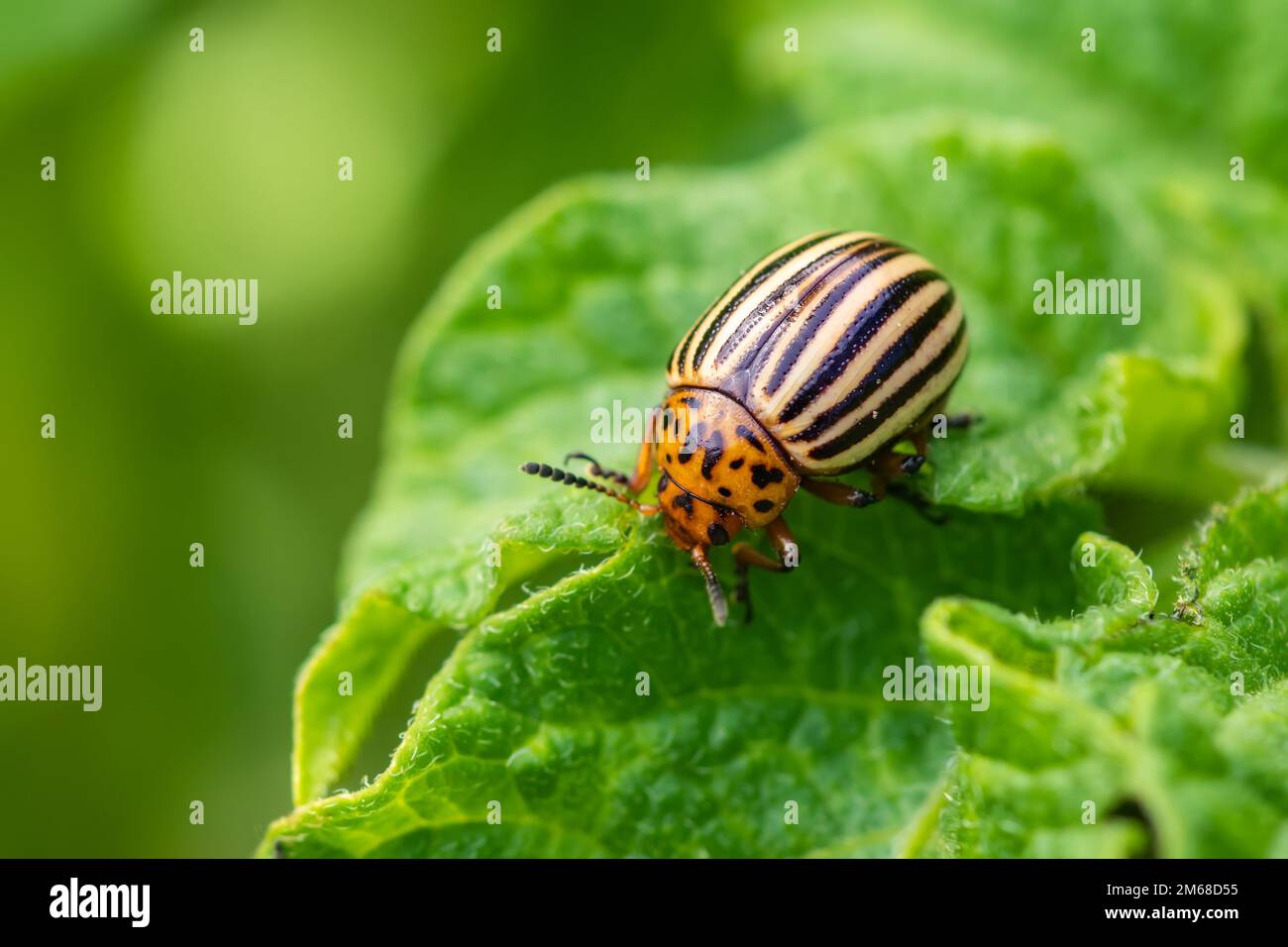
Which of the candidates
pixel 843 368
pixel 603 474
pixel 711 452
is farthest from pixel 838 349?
pixel 603 474

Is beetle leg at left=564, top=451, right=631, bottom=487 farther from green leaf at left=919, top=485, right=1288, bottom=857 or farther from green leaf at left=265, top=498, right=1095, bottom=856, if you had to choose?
green leaf at left=919, top=485, right=1288, bottom=857

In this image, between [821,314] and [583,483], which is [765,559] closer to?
[583,483]

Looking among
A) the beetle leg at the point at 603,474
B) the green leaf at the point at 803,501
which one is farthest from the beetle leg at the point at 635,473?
the green leaf at the point at 803,501

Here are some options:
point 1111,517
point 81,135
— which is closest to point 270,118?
point 81,135

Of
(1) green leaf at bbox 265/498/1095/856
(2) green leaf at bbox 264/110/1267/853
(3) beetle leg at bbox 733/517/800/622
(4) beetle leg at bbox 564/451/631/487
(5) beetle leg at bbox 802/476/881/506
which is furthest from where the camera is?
(4) beetle leg at bbox 564/451/631/487

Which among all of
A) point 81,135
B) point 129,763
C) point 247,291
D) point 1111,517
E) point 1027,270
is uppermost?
point 81,135

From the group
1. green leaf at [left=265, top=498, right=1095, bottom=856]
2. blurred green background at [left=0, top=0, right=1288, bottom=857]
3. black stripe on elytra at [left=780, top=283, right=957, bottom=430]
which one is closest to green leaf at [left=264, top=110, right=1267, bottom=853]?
green leaf at [left=265, top=498, right=1095, bottom=856]
